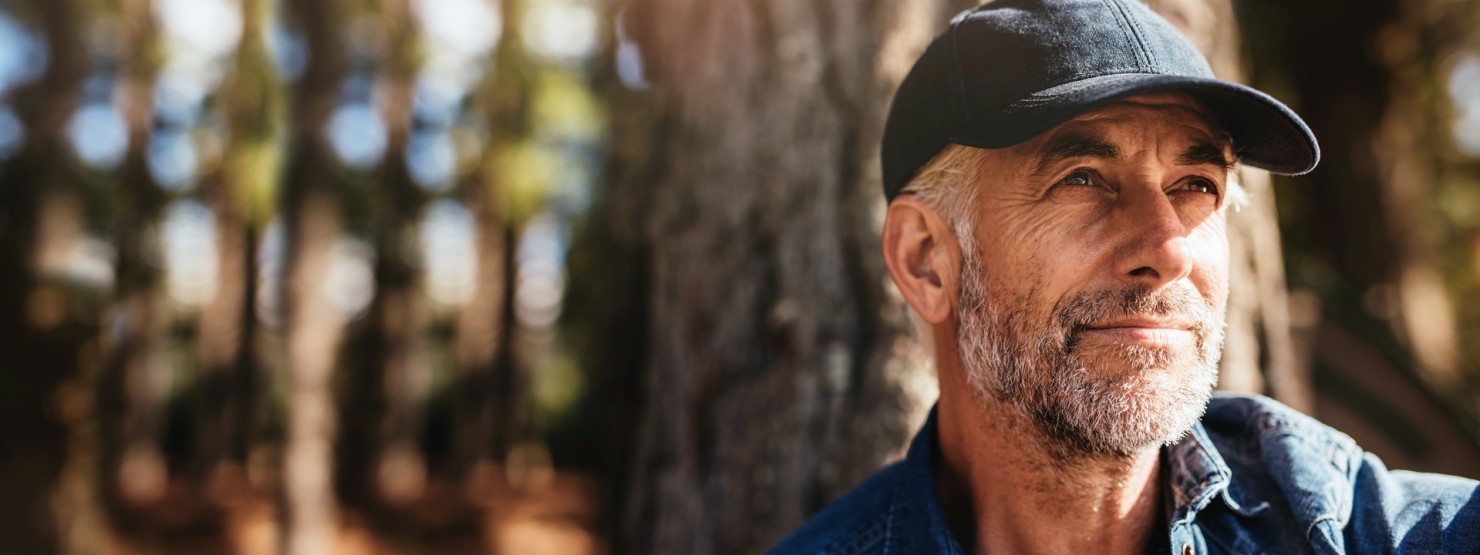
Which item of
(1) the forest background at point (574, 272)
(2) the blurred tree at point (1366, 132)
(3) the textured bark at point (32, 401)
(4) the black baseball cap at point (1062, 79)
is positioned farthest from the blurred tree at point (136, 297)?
(4) the black baseball cap at point (1062, 79)

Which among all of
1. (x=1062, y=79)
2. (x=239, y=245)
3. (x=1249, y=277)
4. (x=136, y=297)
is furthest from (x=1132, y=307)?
(x=136, y=297)

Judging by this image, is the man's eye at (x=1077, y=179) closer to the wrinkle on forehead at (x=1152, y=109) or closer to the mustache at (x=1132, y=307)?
the wrinkle on forehead at (x=1152, y=109)

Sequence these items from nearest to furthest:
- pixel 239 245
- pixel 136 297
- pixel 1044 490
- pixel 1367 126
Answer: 1. pixel 1044 490
2. pixel 1367 126
3. pixel 239 245
4. pixel 136 297

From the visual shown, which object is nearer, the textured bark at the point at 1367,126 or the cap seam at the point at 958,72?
the cap seam at the point at 958,72

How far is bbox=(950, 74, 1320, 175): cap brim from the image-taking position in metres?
1.81

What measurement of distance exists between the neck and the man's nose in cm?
37

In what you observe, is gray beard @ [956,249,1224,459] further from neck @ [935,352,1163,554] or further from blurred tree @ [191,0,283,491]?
blurred tree @ [191,0,283,491]

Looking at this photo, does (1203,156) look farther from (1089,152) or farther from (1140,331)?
(1140,331)

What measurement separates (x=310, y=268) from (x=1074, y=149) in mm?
9171

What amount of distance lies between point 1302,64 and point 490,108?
34.6ft

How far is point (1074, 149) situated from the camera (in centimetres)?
196

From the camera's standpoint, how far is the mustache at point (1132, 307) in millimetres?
1898

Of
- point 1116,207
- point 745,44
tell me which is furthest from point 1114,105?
point 745,44

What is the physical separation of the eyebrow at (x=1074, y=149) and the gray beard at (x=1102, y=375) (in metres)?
0.26
